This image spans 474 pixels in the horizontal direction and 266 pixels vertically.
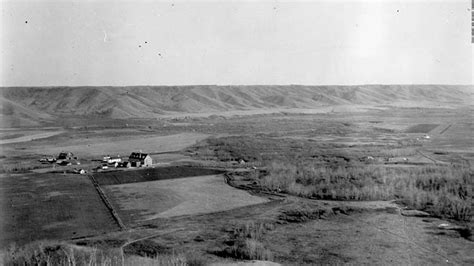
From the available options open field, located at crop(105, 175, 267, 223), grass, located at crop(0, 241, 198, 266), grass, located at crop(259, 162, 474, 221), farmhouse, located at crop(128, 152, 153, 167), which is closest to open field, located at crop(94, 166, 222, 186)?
open field, located at crop(105, 175, 267, 223)

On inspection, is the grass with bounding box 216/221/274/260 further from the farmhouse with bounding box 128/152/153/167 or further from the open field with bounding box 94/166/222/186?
the farmhouse with bounding box 128/152/153/167

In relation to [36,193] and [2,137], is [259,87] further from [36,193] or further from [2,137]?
[36,193]

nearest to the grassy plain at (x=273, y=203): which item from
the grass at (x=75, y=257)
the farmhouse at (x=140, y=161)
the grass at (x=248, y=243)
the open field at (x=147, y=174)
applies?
the grass at (x=248, y=243)

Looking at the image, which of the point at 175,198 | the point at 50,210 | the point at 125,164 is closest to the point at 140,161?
the point at 125,164

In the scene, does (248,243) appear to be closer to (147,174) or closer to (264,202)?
(264,202)

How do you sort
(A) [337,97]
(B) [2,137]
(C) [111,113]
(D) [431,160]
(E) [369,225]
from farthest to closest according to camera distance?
(A) [337,97]
(C) [111,113]
(B) [2,137]
(D) [431,160]
(E) [369,225]

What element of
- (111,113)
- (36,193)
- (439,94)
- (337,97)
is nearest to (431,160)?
(36,193)
